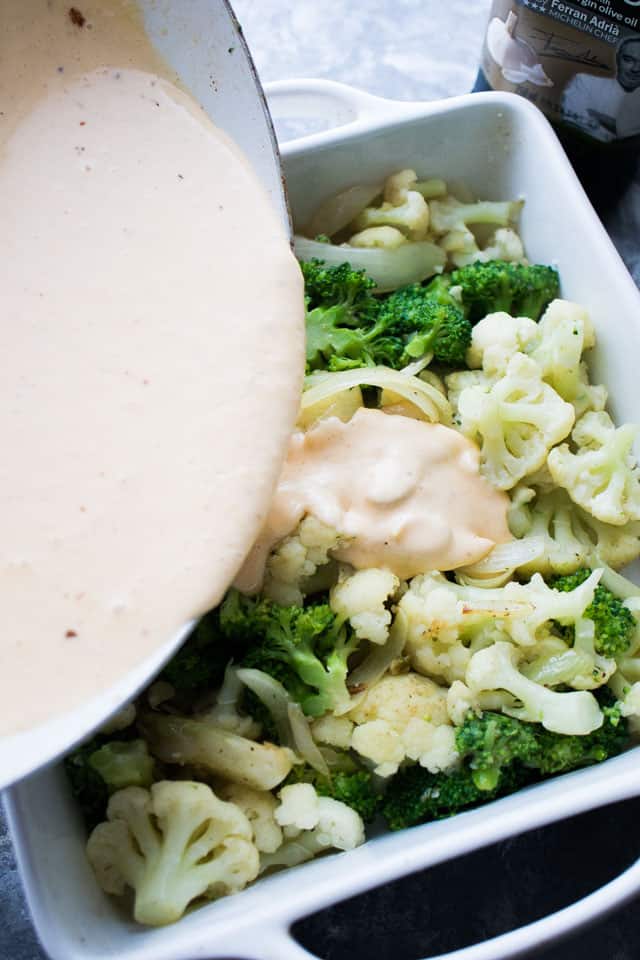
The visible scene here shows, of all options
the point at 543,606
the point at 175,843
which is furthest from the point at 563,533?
the point at 175,843

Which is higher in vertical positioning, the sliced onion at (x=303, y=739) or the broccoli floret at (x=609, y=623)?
the broccoli floret at (x=609, y=623)

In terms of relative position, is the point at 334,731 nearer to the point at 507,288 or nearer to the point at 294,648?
the point at 294,648

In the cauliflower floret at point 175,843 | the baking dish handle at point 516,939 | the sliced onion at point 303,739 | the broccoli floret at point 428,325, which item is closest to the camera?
the baking dish handle at point 516,939

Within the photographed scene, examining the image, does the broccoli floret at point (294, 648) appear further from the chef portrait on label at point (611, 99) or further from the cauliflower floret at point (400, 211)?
the chef portrait on label at point (611, 99)

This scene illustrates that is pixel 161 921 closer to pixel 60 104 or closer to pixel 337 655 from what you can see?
pixel 337 655

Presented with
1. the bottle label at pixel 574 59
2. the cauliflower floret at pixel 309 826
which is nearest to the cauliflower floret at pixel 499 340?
the bottle label at pixel 574 59

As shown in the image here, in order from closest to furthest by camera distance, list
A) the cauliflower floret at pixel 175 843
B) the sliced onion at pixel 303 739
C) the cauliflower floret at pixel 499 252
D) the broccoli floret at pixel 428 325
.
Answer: the cauliflower floret at pixel 175 843 < the sliced onion at pixel 303 739 < the broccoli floret at pixel 428 325 < the cauliflower floret at pixel 499 252

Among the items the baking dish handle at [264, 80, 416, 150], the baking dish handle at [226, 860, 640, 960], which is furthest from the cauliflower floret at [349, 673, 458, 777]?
the baking dish handle at [264, 80, 416, 150]

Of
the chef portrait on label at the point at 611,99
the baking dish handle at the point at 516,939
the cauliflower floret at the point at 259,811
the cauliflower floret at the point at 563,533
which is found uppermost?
the chef portrait on label at the point at 611,99
